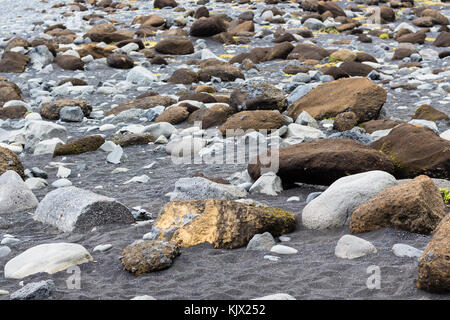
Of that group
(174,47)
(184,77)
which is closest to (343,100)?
(184,77)

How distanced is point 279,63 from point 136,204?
714cm

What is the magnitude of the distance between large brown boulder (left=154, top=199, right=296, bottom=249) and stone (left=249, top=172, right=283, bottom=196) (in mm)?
899

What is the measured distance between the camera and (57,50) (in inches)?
526

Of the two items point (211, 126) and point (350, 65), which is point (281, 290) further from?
point (350, 65)

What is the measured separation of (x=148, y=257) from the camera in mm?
3350

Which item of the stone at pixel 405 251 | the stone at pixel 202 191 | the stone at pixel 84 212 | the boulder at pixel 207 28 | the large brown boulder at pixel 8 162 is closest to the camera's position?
the stone at pixel 405 251

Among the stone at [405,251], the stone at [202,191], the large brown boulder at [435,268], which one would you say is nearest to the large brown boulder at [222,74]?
the stone at [202,191]

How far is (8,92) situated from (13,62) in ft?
8.75

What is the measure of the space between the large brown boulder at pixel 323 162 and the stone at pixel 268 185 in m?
0.07

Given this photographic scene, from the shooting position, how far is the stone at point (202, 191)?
445cm

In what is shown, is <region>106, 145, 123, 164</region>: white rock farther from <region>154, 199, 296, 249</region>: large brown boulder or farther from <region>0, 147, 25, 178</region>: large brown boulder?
<region>154, 199, 296, 249</region>: large brown boulder

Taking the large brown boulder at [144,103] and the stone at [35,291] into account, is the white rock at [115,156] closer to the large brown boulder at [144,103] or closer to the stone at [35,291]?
the large brown boulder at [144,103]

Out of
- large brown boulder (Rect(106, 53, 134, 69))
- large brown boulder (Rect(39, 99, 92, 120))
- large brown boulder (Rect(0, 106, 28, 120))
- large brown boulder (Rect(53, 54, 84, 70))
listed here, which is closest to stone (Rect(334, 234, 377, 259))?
large brown boulder (Rect(39, 99, 92, 120))
